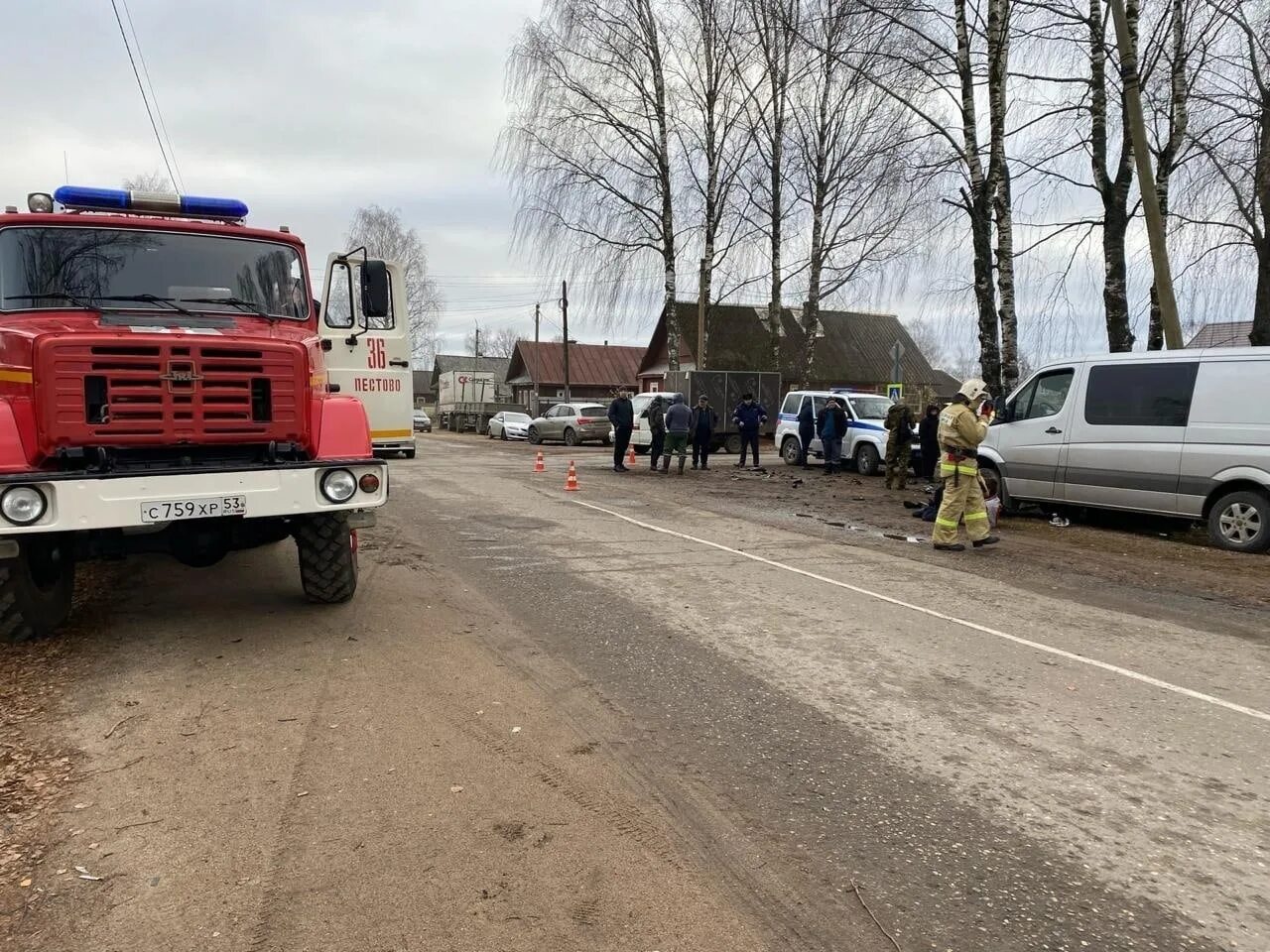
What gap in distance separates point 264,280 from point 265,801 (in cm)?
404

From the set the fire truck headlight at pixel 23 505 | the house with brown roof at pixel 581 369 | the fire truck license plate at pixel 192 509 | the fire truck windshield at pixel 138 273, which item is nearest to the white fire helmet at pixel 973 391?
the fire truck windshield at pixel 138 273

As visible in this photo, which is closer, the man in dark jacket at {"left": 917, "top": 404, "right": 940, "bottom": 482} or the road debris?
the road debris

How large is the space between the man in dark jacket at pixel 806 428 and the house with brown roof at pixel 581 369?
36.7 meters

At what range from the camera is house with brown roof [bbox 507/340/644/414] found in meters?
57.0

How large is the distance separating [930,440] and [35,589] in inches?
554

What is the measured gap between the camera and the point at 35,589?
4.98 metres

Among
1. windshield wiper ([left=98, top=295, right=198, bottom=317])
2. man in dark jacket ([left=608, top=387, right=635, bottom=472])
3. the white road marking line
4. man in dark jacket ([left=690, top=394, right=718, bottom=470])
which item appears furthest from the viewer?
man in dark jacket ([left=690, top=394, right=718, bottom=470])

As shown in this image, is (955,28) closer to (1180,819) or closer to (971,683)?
(971,683)

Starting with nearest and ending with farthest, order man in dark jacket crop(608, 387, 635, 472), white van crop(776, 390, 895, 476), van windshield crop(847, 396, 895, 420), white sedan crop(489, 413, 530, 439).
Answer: white van crop(776, 390, 895, 476) < man in dark jacket crop(608, 387, 635, 472) < van windshield crop(847, 396, 895, 420) < white sedan crop(489, 413, 530, 439)

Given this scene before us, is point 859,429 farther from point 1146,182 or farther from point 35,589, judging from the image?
Answer: point 35,589

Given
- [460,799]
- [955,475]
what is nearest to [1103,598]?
[955,475]

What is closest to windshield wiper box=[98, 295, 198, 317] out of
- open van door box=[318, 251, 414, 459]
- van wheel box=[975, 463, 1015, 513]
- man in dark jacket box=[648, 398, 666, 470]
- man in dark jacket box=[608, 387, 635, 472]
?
open van door box=[318, 251, 414, 459]

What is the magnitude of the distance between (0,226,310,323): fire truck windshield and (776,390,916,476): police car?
14299mm

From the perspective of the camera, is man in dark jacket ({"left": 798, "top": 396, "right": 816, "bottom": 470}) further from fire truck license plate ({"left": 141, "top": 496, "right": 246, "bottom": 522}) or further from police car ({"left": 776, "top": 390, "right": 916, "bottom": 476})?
fire truck license plate ({"left": 141, "top": 496, "right": 246, "bottom": 522})
